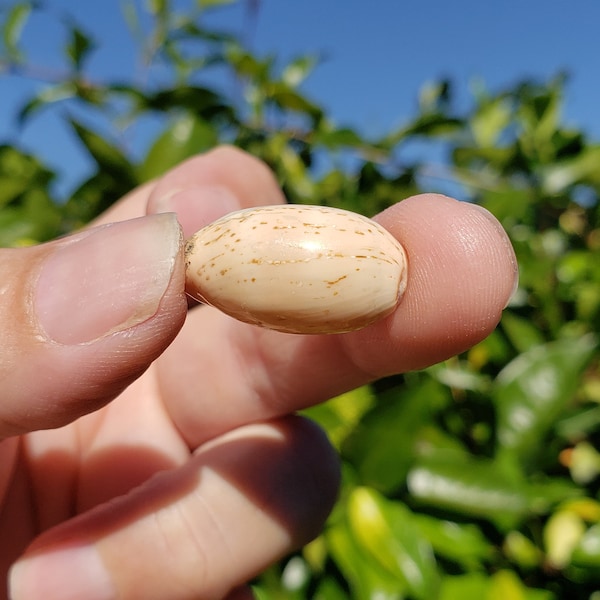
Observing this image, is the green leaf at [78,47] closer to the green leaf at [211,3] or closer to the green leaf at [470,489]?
the green leaf at [211,3]

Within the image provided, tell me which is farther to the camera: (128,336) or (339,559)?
(339,559)

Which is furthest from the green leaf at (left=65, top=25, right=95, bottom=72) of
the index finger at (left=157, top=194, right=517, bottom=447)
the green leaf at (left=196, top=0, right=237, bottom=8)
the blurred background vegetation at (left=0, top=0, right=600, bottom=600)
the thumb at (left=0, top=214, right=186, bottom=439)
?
the thumb at (left=0, top=214, right=186, bottom=439)

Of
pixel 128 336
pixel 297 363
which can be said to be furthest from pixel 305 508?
pixel 128 336

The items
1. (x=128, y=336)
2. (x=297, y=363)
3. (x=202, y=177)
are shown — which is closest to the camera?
(x=128, y=336)

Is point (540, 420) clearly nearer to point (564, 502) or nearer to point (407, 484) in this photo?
point (564, 502)

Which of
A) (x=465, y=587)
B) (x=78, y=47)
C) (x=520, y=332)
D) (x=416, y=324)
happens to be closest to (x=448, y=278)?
(x=416, y=324)

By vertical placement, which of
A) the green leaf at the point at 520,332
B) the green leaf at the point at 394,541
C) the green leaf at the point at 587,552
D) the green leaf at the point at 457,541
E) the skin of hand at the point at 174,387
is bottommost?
the green leaf at the point at 457,541

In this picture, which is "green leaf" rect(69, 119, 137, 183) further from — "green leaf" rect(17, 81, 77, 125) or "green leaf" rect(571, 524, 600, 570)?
"green leaf" rect(571, 524, 600, 570)

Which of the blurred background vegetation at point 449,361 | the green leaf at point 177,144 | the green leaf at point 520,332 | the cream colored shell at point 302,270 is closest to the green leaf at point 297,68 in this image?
the blurred background vegetation at point 449,361
